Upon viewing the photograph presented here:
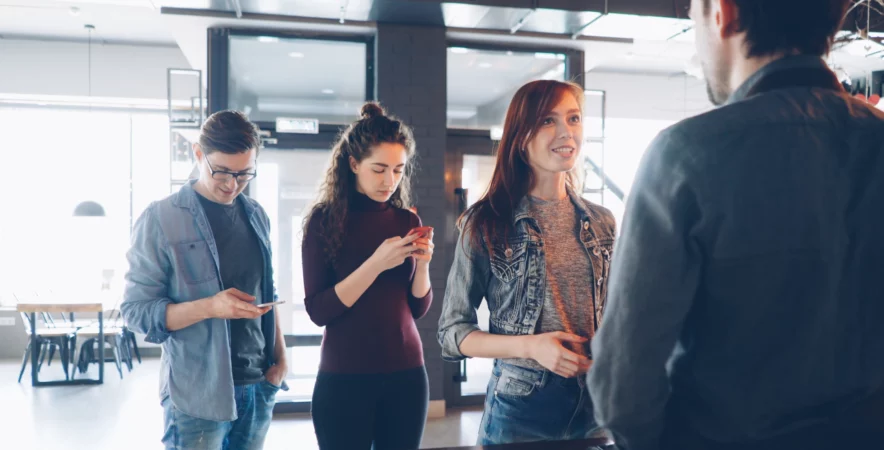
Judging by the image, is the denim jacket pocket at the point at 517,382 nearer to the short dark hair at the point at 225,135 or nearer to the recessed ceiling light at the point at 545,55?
the short dark hair at the point at 225,135

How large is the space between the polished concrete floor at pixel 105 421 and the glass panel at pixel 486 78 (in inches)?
96.9

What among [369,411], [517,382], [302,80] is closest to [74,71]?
[302,80]

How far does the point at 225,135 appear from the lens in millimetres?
1823

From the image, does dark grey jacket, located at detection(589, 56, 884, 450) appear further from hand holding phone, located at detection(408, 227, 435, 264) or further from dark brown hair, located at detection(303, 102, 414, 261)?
dark brown hair, located at detection(303, 102, 414, 261)

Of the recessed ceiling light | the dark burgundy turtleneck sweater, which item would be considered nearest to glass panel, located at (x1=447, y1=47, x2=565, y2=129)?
the recessed ceiling light

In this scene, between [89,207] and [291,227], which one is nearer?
[291,227]

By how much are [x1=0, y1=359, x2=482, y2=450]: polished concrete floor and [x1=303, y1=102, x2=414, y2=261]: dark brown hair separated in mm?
2604

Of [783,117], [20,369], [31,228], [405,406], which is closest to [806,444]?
[783,117]

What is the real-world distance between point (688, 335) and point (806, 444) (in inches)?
6.6

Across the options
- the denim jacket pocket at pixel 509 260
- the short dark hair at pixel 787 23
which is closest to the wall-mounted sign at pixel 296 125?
the denim jacket pocket at pixel 509 260

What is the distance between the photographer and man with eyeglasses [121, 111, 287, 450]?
1713mm

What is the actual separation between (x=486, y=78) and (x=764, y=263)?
4599 mm

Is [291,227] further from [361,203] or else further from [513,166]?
[513,166]

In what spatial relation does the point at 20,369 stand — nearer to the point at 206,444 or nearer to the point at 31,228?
the point at 31,228
